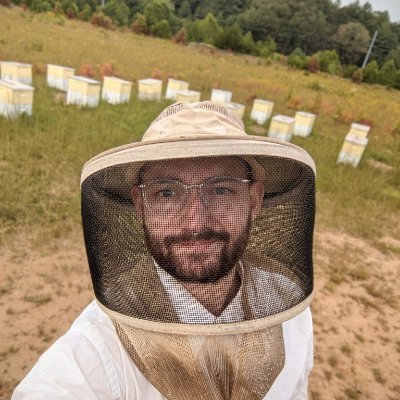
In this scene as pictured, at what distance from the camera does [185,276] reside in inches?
34.5

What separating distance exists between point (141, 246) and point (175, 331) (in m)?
0.25

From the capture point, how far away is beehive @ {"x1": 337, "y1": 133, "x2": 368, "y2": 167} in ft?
20.7

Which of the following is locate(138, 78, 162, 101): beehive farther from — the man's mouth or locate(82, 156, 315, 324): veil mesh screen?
the man's mouth

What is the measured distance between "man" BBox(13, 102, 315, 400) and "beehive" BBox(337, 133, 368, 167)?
5882 mm

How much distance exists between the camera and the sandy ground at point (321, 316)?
7.73ft

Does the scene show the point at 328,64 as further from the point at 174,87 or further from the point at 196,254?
the point at 196,254

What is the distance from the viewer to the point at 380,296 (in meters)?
3.46


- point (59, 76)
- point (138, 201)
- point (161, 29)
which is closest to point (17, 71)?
point (59, 76)

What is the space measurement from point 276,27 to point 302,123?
33734 millimetres

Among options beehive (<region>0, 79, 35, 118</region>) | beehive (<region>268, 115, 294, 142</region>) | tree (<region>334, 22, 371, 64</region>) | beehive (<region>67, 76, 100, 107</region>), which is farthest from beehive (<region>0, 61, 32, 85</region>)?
tree (<region>334, 22, 371, 64</region>)

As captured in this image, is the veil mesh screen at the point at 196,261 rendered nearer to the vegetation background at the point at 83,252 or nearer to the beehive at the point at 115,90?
the vegetation background at the point at 83,252

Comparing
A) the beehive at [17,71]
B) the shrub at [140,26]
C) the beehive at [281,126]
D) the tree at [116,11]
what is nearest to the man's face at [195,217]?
the beehive at [281,126]

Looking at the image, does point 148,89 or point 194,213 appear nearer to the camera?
point 194,213

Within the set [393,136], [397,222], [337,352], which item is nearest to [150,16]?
[393,136]
